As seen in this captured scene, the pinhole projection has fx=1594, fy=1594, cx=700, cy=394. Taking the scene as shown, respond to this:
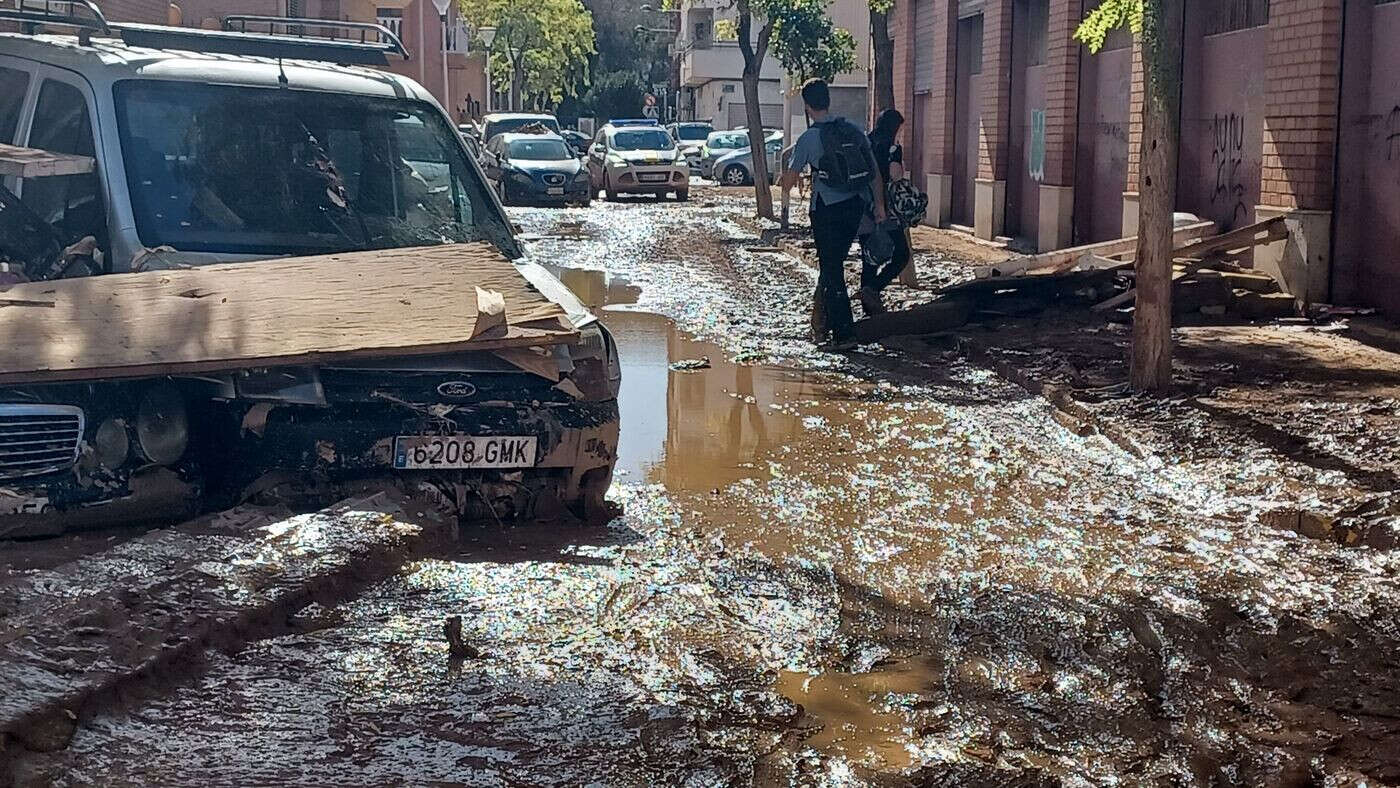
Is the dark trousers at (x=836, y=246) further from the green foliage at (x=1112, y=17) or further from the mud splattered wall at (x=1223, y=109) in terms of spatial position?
the mud splattered wall at (x=1223, y=109)

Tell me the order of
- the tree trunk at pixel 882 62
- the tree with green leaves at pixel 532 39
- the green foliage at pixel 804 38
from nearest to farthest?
the tree trunk at pixel 882 62, the green foliage at pixel 804 38, the tree with green leaves at pixel 532 39

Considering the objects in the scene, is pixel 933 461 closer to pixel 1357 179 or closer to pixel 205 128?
pixel 205 128

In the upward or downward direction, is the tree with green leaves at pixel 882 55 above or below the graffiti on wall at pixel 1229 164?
above

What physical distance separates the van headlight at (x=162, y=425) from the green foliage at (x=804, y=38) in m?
21.1

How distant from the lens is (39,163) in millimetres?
6219

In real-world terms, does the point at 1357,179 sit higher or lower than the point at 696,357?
higher

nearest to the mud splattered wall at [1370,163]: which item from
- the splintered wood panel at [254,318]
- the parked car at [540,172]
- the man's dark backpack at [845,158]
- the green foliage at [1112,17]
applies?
the green foliage at [1112,17]

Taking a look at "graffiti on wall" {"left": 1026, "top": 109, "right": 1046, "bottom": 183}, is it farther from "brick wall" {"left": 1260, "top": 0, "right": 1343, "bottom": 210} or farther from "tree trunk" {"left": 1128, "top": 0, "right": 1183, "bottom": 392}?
"tree trunk" {"left": 1128, "top": 0, "right": 1183, "bottom": 392}

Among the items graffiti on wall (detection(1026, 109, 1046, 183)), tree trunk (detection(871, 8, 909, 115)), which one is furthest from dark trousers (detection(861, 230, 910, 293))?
graffiti on wall (detection(1026, 109, 1046, 183))

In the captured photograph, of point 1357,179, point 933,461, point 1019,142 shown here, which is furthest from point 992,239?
point 933,461

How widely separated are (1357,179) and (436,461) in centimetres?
909

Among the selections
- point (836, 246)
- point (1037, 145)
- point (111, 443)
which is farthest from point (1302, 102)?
point (111, 443)

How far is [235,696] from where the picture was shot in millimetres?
4191

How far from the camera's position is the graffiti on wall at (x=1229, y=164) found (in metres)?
14.7
